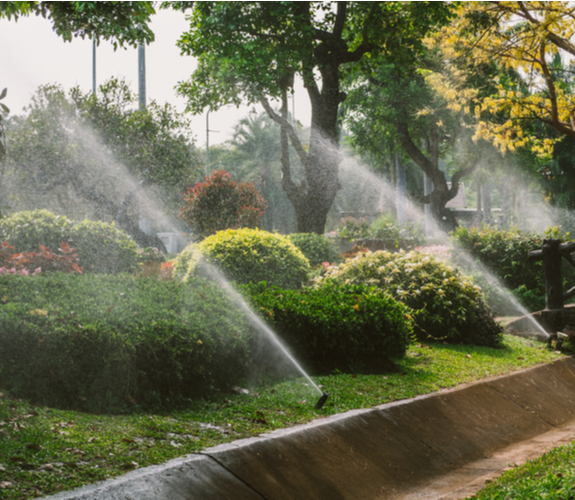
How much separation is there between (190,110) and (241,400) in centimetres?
1545

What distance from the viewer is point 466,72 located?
12.4 meters

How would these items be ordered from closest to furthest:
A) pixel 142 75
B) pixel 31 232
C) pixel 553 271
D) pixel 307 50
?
pixel 553 271, pixel 31 232, pixel 307 50, pixel 142 75

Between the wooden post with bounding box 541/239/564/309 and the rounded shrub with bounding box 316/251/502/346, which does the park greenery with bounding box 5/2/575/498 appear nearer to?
the rounded shrub with bounding box 316/251/502/346

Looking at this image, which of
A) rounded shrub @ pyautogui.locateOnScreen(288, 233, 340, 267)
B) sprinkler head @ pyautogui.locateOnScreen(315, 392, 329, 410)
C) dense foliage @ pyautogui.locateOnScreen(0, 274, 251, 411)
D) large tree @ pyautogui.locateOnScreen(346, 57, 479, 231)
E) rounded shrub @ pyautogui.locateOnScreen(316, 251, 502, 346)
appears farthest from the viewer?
large tree @ pyautogui.locateOnScreen(346, 57, 479, 231)

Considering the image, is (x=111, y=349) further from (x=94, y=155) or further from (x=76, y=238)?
(x=94, y=155)

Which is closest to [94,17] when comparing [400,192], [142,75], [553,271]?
[553,271]

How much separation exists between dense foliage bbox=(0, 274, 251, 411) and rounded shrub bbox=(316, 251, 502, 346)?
140 inches

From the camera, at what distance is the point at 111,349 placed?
3945mm

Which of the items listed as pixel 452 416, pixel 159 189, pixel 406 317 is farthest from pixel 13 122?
pixel 452 416

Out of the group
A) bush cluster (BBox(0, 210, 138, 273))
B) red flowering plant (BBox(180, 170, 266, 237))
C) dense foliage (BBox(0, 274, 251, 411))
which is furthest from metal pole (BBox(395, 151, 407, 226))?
dense foliage (BBox(0, 274, 251, 411))

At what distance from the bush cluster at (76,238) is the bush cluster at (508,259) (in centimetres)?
720

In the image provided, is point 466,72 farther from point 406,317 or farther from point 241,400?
point 241,400

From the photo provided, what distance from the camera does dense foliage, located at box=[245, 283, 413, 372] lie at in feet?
18.9

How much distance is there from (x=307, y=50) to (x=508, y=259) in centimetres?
726
